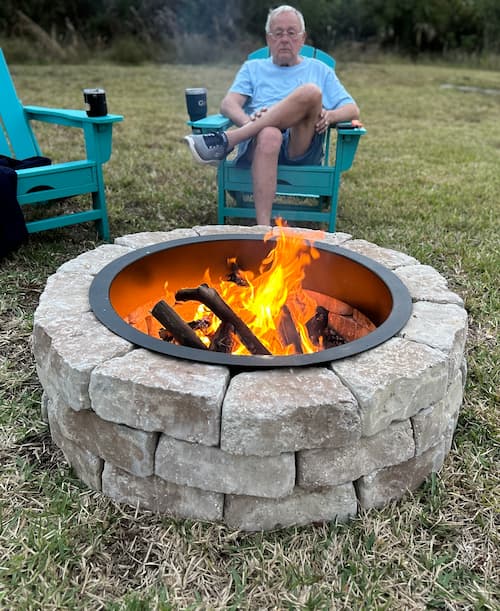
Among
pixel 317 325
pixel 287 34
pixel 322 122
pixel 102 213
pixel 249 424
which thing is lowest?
pixel 102 213

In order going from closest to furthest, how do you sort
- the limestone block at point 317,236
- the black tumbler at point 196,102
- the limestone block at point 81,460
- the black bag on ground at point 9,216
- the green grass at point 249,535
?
the green grass at point 249,535 → the limestone block at point 81,460 → the limestone block at point 317,236 → the black bag on ground at point 9,216 → the black tumbler at point 196,102

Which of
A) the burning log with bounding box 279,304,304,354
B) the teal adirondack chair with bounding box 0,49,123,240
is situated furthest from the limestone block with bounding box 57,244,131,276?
the teal adirondack chair with bounding box 0,49,123,240

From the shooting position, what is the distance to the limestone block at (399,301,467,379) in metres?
1.60

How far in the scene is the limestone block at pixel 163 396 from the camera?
136 centimetres

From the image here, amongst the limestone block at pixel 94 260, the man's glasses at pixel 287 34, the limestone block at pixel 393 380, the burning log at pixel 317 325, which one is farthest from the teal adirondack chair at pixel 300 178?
the limestone block at pixel 393 380

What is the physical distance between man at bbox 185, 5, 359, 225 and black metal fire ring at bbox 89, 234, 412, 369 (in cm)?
102

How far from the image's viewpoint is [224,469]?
4.65 ft

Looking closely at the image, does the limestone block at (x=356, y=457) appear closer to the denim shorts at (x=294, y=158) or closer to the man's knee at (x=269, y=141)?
the man's knee at (x=269, y=141)

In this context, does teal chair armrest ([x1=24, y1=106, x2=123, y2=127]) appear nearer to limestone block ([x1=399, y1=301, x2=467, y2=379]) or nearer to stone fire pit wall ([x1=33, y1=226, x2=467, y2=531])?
stone fire pit wall ([x1=33, y1=226, x2=467, y2=531])

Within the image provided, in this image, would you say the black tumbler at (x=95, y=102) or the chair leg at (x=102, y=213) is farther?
the chair leg at (x=102, y=213)

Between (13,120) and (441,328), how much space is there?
9.86 feet

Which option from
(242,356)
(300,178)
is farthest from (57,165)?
(242,356)

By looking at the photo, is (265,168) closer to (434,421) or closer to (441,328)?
(441,328)

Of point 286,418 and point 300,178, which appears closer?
point 286,418
